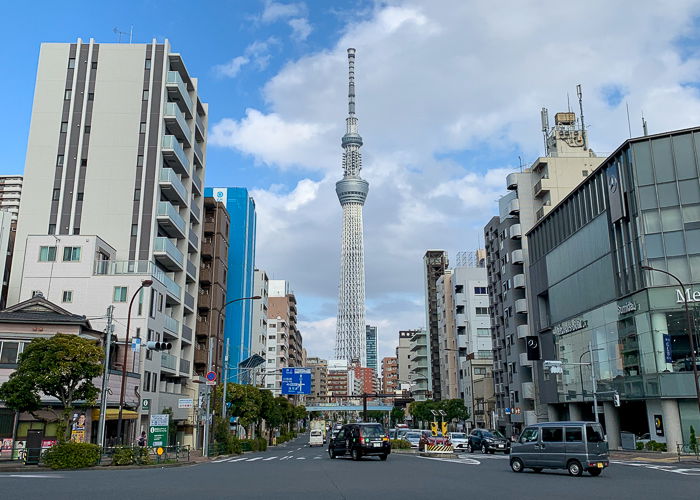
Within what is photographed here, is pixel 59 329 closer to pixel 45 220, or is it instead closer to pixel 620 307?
pixel 45 220

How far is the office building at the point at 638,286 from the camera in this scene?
4269 cm

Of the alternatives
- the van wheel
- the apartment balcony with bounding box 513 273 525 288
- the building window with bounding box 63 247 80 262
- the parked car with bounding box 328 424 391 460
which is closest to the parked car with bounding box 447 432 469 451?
the parked car with bounding box 328 424 391 460

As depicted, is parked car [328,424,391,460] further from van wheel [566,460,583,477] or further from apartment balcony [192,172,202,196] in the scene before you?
apartment balcony [192,172,202,196]

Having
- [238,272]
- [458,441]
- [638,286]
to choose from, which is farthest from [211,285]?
[638,286]

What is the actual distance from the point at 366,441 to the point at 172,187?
3328cm

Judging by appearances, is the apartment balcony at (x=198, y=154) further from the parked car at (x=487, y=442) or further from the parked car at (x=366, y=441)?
the parked car at (x=366, y=441)

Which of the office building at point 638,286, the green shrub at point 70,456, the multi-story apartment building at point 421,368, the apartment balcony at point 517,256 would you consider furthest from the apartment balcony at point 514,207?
the multi-story apartment building at point 421,368

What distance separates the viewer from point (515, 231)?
78000mm

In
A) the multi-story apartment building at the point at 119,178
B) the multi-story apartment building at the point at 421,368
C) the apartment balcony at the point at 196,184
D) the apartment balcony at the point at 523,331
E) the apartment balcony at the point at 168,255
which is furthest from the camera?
the multi-story apartment building at the point at 421,368

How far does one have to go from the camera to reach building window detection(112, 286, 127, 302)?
47.0 meters

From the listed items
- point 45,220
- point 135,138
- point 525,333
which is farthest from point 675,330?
point 45,220

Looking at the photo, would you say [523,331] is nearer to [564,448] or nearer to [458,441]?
[458,441]

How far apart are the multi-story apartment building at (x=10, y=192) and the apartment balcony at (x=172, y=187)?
8830 centimetres

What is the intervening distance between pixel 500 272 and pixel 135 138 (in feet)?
171
